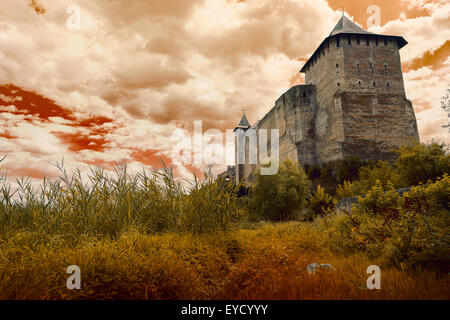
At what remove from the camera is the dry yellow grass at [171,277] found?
2708mm

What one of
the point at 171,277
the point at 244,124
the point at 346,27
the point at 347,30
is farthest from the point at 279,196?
the point at 244,124

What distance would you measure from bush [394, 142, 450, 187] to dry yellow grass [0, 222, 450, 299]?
1107 cm

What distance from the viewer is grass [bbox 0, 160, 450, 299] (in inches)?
110

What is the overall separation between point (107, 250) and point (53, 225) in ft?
5.16

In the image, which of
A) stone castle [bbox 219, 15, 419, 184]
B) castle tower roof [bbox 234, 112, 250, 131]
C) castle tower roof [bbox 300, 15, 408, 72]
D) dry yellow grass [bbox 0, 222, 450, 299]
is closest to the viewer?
dry yellow grass [bbox 0, 222, 450, 299]

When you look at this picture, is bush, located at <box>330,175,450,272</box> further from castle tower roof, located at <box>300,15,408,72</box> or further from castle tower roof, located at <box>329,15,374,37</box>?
castle tower roof, located at <box>329,15,374,37</box>

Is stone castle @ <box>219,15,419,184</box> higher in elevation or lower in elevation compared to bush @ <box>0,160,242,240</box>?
higher

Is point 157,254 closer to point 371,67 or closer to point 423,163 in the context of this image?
point 423,163

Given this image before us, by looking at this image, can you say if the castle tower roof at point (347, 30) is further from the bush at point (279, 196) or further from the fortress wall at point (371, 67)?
the bush at point (279, 196)

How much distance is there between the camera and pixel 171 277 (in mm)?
3027

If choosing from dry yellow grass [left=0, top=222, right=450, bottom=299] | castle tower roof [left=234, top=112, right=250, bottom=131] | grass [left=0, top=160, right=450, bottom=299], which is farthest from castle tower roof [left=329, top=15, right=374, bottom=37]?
dry yellow grass [left=0, top=222, right=450, bottom=299]

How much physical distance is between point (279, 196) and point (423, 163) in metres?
9.60
